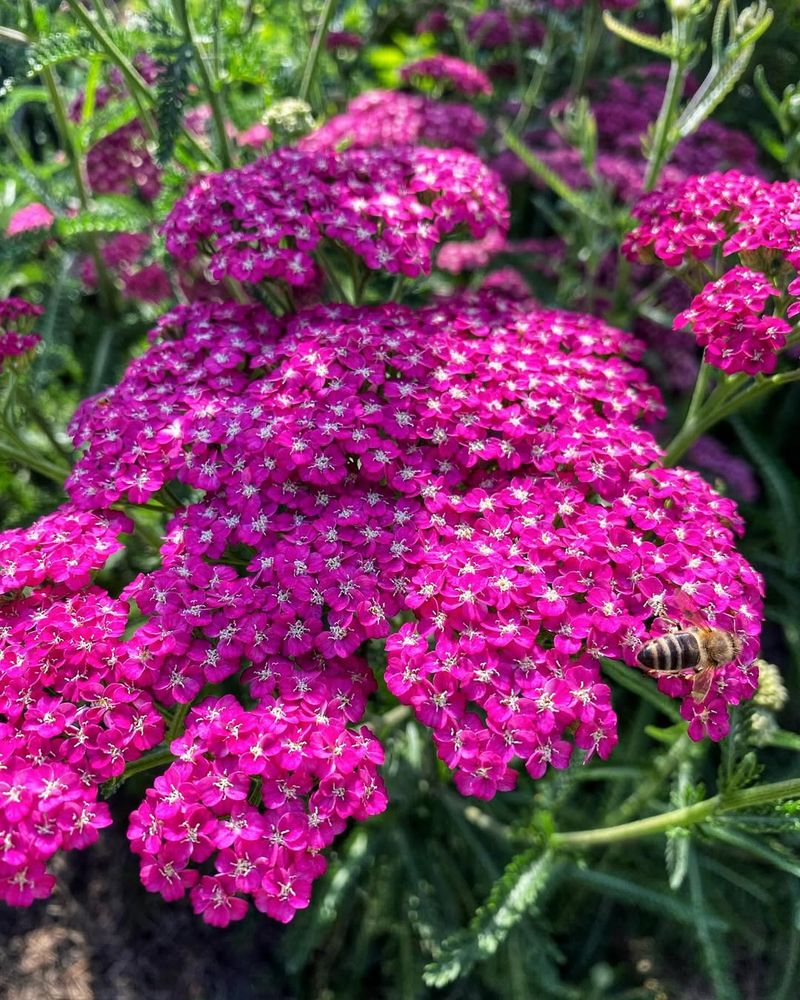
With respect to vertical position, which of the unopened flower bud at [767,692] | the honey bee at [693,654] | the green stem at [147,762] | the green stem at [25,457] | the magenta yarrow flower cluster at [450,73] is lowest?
the unopened flower bud at [767,692]

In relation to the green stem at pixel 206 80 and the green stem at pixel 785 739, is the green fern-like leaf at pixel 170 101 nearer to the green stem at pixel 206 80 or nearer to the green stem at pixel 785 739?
the green stem at pixel 206 80

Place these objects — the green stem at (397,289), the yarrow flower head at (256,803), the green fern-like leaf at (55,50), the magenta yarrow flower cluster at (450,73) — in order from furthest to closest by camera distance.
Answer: the magenta yarrow flower cluster at (450,73)
the green stem at (397,289)
the green fern-like leaf at (55,50)
the yarrow flower head at (256,803)

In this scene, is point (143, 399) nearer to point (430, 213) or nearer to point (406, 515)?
point (406, 515)

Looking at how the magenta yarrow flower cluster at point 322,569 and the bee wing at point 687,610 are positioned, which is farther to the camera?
the bee wing at point 687,610

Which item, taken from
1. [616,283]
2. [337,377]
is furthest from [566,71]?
[337,377]

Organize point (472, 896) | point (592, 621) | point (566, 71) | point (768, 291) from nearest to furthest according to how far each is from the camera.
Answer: point (592, 621) → point (768, 291) → point (472, 896) → point (566, 71)

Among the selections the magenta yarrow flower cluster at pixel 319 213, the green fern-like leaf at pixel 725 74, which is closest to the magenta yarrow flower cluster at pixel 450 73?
the green fern-like leaf at pixel 725 74
